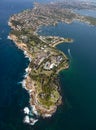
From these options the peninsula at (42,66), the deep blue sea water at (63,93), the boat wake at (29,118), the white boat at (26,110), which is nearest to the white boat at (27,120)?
the boat wake at (29,118)

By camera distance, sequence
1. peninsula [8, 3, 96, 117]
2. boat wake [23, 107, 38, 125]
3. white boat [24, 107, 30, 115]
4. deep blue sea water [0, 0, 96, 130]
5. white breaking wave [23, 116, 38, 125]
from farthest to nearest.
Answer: peninsula [8, 3, 96, 117], white boat [24, 107, 30, 115], deep blue sea water [0, 0, 96, 130], boat wake [23, 107, 38, 125], white breaking wave [23, 116, 38, 125]

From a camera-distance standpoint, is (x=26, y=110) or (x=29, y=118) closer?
(x=29, y=118)

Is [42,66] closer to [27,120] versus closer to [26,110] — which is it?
[26,110]

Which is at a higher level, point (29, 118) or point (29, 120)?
point (29, 118)

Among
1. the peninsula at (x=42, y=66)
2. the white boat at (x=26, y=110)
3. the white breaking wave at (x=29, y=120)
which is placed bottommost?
the white breaking wave at (x=29, y=120)

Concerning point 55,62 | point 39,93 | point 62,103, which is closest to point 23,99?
point 39,93

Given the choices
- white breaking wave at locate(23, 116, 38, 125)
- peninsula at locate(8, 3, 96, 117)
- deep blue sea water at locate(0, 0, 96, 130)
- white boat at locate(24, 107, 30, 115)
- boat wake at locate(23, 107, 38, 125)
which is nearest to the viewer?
white breaking wave at locate(23, 116, 38, 125)

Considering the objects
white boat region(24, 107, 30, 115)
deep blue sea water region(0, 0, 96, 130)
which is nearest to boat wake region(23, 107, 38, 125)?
white boat region(24, 107, 30, 115)

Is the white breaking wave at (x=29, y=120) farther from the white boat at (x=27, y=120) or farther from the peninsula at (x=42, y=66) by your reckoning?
the peninsula at (x=42, y=66)

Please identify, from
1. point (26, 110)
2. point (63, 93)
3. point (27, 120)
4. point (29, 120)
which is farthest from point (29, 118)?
point (63, 93)

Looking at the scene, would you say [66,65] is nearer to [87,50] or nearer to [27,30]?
[87,50]

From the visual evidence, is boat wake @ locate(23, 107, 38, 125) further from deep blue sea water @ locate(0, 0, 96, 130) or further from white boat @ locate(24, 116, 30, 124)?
deep blue sea water @ locate(0, 0, 96, 130)
